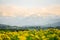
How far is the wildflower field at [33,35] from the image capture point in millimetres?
2072

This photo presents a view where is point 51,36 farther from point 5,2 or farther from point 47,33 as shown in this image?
point 5,2

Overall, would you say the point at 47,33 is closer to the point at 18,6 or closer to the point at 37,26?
the point at 37,26

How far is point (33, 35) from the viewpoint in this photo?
2.09 metres

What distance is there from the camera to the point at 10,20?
84.1 inches

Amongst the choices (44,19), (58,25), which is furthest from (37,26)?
(58,25)

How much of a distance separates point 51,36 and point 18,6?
540mm

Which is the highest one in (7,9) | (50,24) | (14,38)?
(7,9)

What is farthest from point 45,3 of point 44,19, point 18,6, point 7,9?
point 7,9

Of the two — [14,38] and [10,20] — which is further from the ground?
[10,20]

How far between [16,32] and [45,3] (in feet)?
1.63

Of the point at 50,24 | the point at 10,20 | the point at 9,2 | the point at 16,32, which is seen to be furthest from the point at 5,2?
the point at 50,24

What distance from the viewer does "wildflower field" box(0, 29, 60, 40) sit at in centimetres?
207

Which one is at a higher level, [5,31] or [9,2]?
[9,2]

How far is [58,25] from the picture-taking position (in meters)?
2.10
